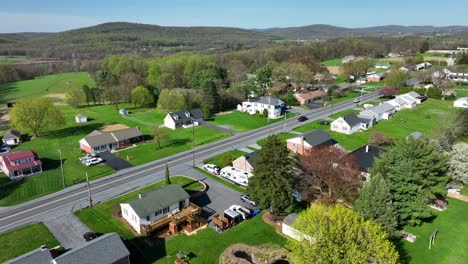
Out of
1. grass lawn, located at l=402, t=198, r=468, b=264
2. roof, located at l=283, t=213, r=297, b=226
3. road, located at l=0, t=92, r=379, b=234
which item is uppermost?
roof, located at l=283, t=213, r=297, b=226

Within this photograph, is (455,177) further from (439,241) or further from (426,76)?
(426,76)

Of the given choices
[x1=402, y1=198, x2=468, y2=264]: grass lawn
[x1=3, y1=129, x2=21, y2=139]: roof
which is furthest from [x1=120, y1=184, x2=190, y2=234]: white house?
[x1=3, y1=129, x2=21, y2=139]: roof

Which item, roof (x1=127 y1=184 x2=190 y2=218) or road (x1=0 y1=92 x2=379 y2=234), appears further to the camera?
road (x1=0 y1=92 x2=379 y2=234)

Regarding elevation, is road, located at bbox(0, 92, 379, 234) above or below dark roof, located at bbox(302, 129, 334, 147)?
below

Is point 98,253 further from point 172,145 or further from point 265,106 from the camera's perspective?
point 265,106

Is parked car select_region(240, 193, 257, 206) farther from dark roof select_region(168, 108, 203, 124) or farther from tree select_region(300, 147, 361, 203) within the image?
dark roof select_region(168, 108, 203, 124)

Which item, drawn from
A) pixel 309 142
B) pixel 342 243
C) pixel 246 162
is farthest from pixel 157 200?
pixel 309 142
